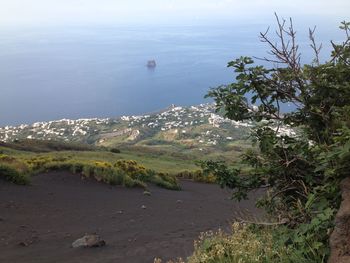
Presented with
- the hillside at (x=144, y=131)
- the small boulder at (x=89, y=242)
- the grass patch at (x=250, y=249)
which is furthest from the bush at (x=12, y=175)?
the hillside at (x=144, y=131)

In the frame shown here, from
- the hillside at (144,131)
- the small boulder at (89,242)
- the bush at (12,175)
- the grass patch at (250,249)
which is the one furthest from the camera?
the hillside at (144,131)

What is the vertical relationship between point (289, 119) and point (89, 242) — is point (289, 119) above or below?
above

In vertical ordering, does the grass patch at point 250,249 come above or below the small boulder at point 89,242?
above

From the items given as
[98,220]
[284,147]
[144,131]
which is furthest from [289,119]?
[144,131]

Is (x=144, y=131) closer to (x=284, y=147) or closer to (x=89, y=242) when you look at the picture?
(x=89, y=242)

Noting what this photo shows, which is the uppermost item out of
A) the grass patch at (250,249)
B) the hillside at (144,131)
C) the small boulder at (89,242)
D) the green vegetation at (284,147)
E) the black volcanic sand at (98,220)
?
the green vegetation at (284,147)

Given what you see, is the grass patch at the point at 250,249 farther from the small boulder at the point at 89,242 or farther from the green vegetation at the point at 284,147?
the small boulder at the point at 89,242

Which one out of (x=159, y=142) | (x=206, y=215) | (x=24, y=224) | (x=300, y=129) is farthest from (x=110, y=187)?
(x=159, y=142)
